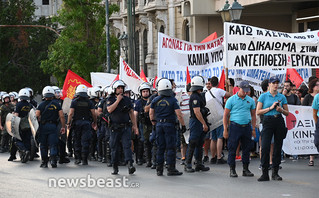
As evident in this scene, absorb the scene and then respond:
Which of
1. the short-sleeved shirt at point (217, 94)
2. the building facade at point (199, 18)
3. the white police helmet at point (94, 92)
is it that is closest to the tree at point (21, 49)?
the building facade at point (199, 18)

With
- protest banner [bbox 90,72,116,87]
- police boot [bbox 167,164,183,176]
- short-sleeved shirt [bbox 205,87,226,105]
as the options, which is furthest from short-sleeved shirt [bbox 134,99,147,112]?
protest banner [bbox 90,72,116,87]

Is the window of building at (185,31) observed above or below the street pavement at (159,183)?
above

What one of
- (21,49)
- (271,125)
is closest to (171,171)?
(271,125)

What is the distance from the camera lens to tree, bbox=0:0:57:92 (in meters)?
50.6

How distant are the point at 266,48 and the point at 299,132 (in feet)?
6.46

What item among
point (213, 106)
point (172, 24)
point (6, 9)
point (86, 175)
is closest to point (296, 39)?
point (213, 106)

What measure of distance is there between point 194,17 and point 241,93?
2134cm

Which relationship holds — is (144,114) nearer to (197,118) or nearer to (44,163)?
(197,118)

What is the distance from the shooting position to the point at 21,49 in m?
52.6

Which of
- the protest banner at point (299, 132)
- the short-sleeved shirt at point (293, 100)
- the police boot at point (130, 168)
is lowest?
the police boot at point (130, 168)

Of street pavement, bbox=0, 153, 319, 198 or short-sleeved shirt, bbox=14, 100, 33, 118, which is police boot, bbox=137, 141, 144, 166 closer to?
street pavement, bbox=0, 153, 319, 198

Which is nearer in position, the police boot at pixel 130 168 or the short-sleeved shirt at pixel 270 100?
the short-sleeved shirt at pixel 270 100

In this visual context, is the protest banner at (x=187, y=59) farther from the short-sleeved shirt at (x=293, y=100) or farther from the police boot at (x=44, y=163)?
the police boot at (x=44, y=163)

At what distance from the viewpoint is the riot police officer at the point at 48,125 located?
53.9ft
